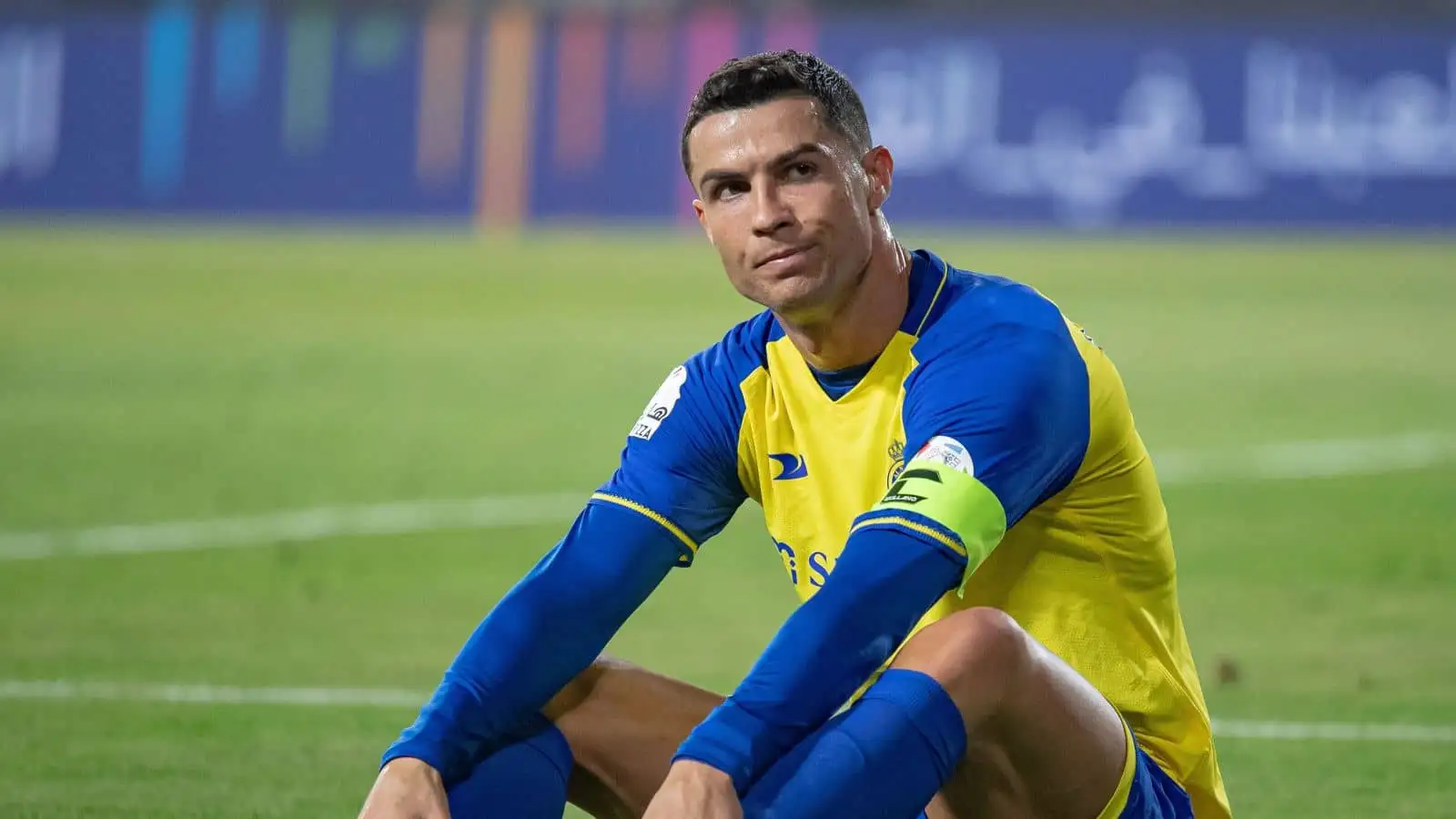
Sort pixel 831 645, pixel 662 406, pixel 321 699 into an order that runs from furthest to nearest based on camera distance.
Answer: pixel 321 699 < pixel 662 406 < pixel 831 645

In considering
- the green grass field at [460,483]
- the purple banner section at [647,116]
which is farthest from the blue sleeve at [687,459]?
the purple banner section at [647,116]

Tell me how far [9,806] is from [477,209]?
64.8 feet

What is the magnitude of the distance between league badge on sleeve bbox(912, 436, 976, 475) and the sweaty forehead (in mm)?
538

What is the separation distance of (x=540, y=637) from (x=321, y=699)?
2.25 m

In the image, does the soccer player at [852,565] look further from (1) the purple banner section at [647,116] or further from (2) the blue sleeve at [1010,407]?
(1) the purple banner section at [647,116]


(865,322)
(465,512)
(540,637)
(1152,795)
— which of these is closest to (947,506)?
(865,322)

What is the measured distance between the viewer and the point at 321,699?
5.84m

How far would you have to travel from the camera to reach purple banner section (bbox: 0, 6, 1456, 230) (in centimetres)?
2198

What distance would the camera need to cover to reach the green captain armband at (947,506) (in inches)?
132

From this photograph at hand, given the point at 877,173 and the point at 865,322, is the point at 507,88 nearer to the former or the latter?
the point at 877,173

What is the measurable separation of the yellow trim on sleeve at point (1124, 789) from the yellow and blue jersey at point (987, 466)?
10.7 inches

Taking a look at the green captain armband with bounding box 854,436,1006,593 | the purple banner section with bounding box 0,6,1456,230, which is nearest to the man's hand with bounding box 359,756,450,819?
the green captain armband with bounding box 854,436,1006,593

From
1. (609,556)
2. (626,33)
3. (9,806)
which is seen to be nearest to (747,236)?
(609,556)

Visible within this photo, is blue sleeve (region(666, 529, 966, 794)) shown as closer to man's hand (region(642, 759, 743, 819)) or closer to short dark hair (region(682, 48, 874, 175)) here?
man's hand (region(642, 759, 743, 819))
